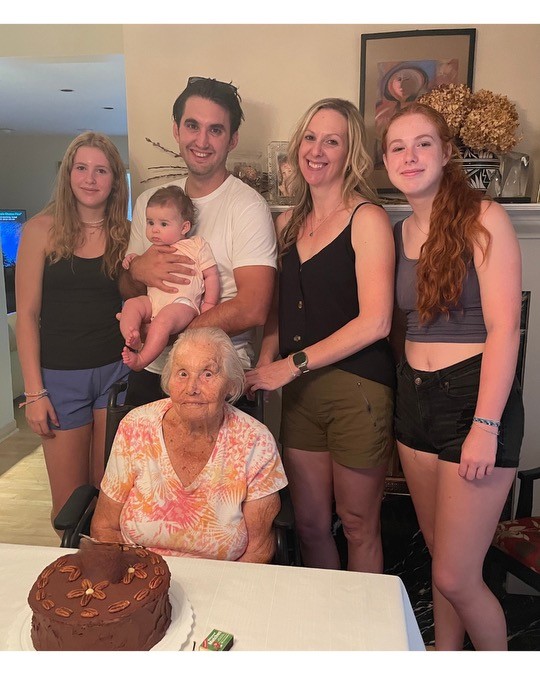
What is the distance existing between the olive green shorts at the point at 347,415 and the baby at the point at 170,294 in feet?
1.35

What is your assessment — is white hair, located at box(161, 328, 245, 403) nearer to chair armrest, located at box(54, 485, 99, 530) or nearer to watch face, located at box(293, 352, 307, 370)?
watch face, located at box(293, 352, 307, 370)

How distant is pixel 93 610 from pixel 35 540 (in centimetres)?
107

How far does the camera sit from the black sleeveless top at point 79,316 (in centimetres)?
181

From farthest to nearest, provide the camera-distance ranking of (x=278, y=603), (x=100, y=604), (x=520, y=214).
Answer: (x=520, y=214) < (x=278, y=603) < (x=100, y=604)

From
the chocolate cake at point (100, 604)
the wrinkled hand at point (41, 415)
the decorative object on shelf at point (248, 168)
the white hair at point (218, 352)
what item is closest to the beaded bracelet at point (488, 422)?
the white hair at point (218, 352)

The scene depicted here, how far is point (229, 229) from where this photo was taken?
Answer: 175 centimetres

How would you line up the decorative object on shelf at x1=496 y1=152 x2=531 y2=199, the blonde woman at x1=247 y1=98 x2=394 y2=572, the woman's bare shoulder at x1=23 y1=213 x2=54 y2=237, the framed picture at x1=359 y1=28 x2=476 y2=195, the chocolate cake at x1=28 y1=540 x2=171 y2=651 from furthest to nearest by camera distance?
the decorative object on shelf at x1=496 y1=152 x2=531 y2=199
the framed picture at x1=359 y1=28 x2=476 y2=195
the woman's bare shoulder at x1=23 y1=213 x2=54 y2=237
the blonde woman at x1=247 y1=98 x2=394 y2=572
the chocolate cake at x1=28 y1=540 x2=171 y2=651

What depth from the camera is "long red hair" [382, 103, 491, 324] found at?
4.80 feet

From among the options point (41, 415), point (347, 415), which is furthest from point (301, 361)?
point (41, 415)

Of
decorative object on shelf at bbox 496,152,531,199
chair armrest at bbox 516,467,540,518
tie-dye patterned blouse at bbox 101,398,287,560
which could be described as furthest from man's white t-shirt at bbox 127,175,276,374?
chair armrest at bbox 516,467,540,518

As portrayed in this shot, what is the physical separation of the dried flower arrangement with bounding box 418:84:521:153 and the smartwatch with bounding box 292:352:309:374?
89 cm

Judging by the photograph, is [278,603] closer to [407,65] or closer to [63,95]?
[63,95]

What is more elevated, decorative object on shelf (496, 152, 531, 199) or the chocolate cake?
decorative object on shelf (496, 152, 531, 199)

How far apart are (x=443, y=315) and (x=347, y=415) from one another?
16.8 inches
